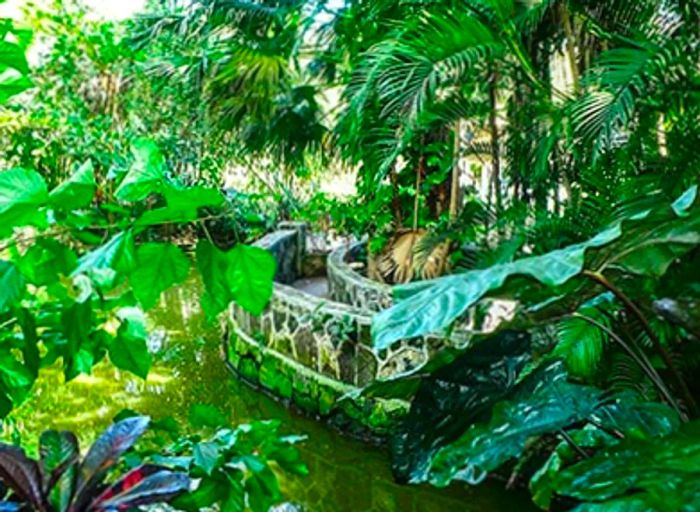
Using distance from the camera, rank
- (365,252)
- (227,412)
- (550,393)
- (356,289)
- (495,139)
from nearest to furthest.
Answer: (550,393)
(495,139)
(227,412)
(356,289)
(365,252)

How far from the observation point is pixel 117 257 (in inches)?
24.5

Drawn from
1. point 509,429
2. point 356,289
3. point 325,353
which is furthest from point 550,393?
point 356,289

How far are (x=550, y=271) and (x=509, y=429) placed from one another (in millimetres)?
246

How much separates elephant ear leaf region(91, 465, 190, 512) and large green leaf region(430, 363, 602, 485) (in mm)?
Answer: 310

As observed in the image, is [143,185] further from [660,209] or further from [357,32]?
[357,32]

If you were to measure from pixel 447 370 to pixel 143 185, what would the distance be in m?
0.57

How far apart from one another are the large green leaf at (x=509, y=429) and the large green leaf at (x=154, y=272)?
1.35 ft

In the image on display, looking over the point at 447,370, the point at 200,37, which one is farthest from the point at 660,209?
the point at 200,37

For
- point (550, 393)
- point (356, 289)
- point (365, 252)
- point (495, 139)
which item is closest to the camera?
point (550, 393)

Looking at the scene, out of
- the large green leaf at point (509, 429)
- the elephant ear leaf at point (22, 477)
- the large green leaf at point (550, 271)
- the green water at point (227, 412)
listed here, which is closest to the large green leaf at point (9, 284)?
the elephant ear leaf at point (22, 477)

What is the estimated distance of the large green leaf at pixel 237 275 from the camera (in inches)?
25.5

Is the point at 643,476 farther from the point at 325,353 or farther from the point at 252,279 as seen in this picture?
the point at 325,353

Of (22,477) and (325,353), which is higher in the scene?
(22,477)

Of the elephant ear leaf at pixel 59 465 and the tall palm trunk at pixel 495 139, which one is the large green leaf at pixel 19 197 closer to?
the elephant ear leaf at pixel 59 465
